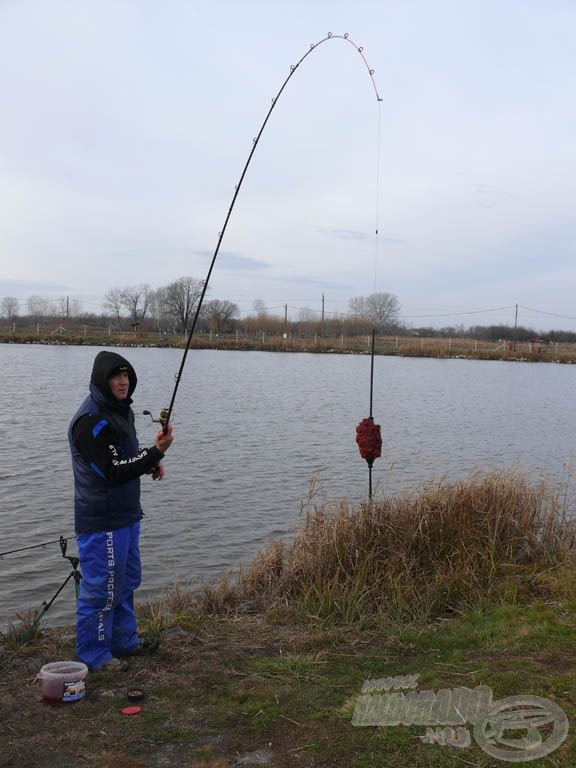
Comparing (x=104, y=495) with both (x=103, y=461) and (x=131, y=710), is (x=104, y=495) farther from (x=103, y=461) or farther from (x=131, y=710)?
(x=131, y=710)

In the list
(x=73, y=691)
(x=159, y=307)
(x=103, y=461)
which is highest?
(x=159, y=307)

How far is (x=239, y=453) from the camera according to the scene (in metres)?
15.9

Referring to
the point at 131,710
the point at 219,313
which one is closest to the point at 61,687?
the point at 131,710

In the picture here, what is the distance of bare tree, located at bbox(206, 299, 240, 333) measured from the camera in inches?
3199

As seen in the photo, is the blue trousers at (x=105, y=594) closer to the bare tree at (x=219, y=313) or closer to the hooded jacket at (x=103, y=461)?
the hooded jacket at (x=103, y=461)

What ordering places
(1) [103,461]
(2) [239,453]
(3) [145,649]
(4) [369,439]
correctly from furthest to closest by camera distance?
(2) [239,453], (4) [369,439], (3) [145,649], (1) [103,461]

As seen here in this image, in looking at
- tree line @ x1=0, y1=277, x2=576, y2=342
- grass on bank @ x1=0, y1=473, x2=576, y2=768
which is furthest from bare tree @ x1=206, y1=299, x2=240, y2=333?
grass on bank @ x1=0, y1=473, x2=576, y2=768

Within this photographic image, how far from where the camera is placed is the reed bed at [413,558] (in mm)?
6066

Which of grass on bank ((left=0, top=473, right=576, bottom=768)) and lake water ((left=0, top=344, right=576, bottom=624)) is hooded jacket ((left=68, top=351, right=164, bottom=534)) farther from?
lake water ((left=0, top=344, right=576, bottom=624))

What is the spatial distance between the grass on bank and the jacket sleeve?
129cm

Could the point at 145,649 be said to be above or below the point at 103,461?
below

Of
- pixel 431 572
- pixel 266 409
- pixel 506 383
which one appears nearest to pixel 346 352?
pixel 506 383

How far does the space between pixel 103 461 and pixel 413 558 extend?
322 cm

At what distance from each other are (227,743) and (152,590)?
4.23 meters
